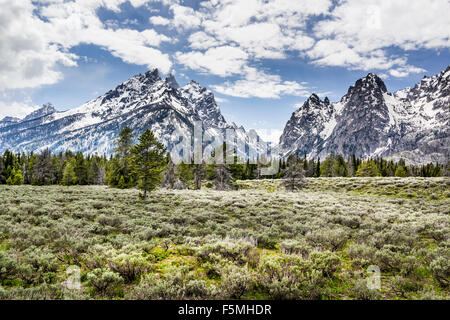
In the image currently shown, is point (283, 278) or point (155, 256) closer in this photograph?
point (283, 278)

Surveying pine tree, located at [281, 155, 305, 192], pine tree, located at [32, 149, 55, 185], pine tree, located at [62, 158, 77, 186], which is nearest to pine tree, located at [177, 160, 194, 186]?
pine tree, located at [281, 155, 305, 192]

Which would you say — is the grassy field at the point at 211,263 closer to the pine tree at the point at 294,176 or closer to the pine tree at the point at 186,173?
the pine tree at the point at 294,176

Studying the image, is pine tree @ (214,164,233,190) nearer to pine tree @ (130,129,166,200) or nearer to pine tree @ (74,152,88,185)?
pine tree @ (130,129,166,200)

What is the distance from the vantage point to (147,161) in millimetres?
24578

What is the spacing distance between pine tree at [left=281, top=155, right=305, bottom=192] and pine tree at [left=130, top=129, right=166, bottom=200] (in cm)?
3178

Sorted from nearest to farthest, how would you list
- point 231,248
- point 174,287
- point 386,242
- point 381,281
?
point 174,287
point 381,281
point 231,248
point 386,242

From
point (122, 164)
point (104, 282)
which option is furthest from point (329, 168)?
point (104, 282)

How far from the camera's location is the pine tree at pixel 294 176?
1924 inches

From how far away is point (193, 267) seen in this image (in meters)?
7.96

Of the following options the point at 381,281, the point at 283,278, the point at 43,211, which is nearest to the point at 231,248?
the point at 283,278

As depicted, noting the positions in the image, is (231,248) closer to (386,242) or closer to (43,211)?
(386,242)

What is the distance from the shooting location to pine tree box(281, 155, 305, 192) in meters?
48.9
